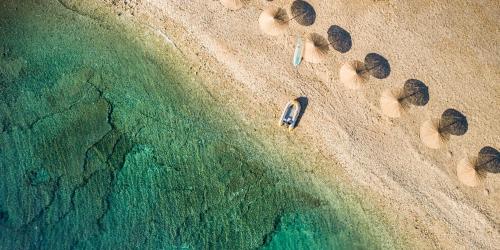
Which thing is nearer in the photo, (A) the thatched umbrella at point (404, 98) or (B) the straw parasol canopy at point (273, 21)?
(A) the thatched umbrella at point (404, 98)

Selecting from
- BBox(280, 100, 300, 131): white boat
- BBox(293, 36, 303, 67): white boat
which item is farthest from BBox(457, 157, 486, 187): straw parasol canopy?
BBox(293, 36, 303, 67): white boat

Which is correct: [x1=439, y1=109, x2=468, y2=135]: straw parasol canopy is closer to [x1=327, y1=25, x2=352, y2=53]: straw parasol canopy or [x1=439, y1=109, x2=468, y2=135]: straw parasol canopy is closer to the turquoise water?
[x1=327, y1=25, x2=352, y2=53]: straw parasol canopy

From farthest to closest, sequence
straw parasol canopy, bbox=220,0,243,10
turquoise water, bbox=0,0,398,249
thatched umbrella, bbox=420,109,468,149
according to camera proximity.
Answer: straw parasol canopy, bbox=220,0,243,10 → turquoise water, bbox=0,0,398,249 → thatched umbrella, bbox=420,109,468,149

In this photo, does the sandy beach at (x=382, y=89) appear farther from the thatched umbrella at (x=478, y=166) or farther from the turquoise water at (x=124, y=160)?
the turquoise water at (x=124, y=160)

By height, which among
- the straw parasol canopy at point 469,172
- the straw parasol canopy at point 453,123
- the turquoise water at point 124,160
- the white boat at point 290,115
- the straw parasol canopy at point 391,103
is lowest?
the turquoise water at point 124,160

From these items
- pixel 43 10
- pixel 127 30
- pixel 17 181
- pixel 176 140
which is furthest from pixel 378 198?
pixel 43 10

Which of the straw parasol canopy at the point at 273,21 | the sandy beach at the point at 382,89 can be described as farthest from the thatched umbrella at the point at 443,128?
the straw parasol canopy at the point at 273,21

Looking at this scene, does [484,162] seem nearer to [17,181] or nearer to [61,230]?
[61,230]
